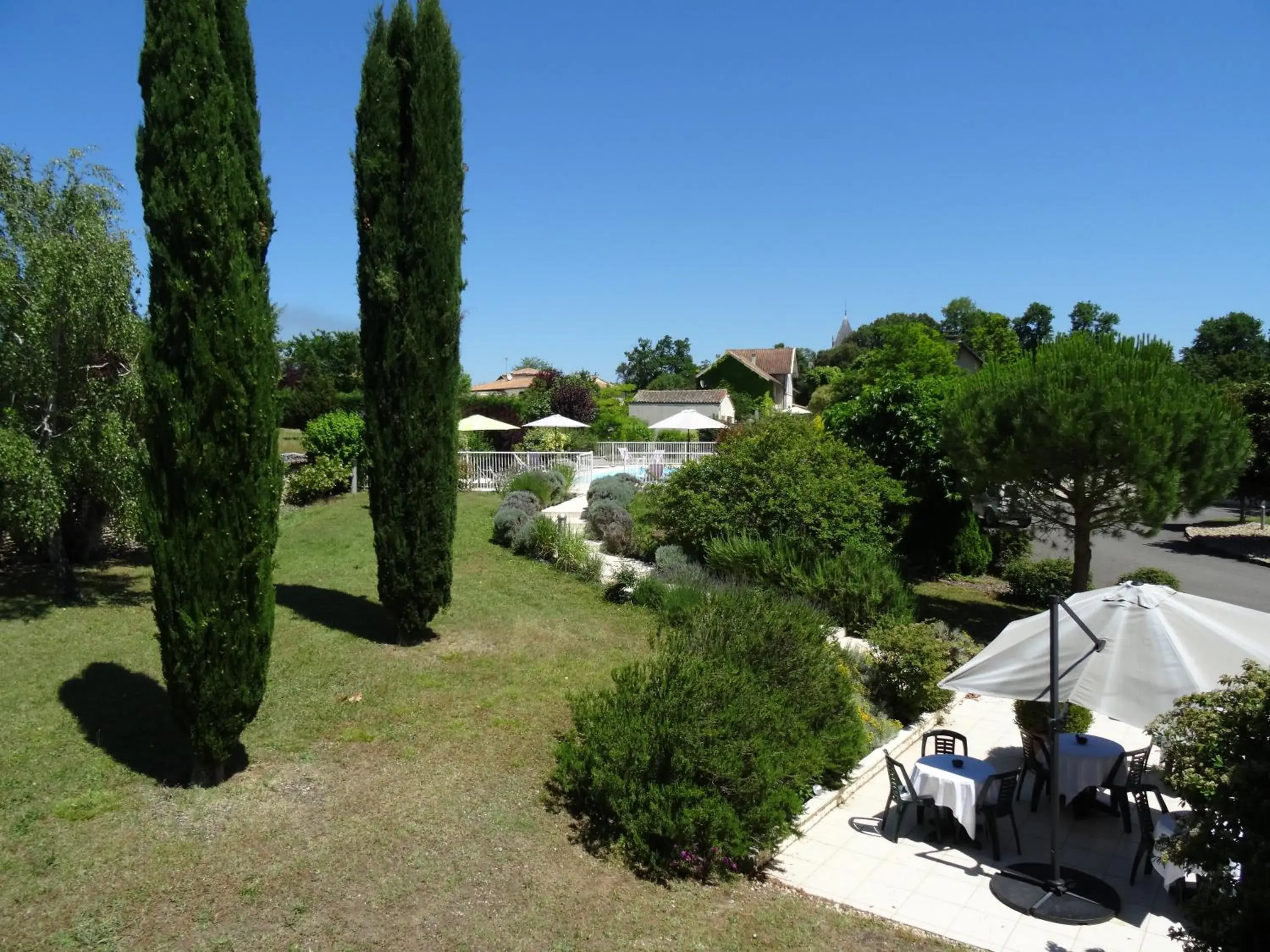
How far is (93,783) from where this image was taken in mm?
5941

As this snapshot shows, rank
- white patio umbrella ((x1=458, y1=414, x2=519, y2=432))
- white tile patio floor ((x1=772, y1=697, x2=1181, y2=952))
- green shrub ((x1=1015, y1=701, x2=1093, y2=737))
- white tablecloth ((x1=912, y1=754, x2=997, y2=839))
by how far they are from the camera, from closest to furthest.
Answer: white tile patio floor ((x1=772, y1=697, x2=1181, y2=952))
white tablecloth ((x1=912, y1=754, x2=997, y2=839))
green shrub ((x1=1015, y1=701, x2=1093, y2=737))
white patio umbrella ((x1=458, y1=414, x2=519, y2=432))

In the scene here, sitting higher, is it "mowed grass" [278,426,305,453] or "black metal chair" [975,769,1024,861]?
"mowed grass" [278,426,305,453]

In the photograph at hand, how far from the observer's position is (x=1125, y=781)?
22.5 ft

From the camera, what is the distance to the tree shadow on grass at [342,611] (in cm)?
1039

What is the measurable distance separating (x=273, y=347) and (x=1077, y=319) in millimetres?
94774

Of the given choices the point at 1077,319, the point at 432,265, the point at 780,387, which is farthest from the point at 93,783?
the point at 1077,319

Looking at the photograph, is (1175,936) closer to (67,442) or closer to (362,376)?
(362,376)

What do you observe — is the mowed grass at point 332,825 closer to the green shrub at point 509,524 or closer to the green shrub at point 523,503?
the green shrub at point 509,524

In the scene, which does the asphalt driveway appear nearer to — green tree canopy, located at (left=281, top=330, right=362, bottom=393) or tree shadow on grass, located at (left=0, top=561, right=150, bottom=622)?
tree shadow on grass, located at (left=0, top=561, right=150, bottom=622)

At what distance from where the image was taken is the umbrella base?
5410 mm

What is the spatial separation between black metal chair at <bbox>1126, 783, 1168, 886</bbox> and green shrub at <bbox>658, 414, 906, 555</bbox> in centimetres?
711

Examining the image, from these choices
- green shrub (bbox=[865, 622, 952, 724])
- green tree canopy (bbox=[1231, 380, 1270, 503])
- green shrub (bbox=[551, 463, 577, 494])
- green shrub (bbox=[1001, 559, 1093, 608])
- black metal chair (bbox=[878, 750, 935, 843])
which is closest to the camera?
black metal chair (bbox=[878, 750, 935, 843])

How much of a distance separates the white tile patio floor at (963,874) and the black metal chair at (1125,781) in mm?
172

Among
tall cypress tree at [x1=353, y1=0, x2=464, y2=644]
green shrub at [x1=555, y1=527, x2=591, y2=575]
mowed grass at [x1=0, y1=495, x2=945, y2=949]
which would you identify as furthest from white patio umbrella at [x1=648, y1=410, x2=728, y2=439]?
mowed grass at [x1=0, y1=495, x2=945, y2=949]
